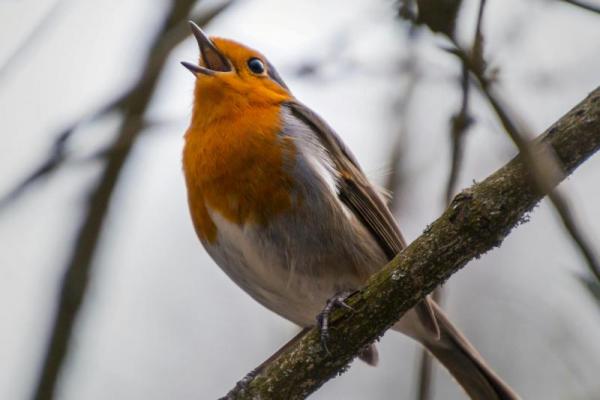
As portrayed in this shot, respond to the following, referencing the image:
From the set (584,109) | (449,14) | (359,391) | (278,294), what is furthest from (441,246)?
(359,391)

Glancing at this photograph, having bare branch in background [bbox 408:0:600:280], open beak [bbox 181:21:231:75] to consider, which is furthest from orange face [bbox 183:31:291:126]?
bare branch in background [bbox 408:0:600:280]

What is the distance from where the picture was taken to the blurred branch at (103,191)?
10.3ft

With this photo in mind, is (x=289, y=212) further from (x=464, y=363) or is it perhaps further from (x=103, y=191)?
(x=464, y=363)

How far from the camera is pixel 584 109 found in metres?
2.66

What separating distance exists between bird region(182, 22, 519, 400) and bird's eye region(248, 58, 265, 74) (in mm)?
250

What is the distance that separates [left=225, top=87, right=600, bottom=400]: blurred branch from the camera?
2699 mm

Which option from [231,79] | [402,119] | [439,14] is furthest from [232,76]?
[439,14]

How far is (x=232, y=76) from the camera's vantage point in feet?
Result: 15.6

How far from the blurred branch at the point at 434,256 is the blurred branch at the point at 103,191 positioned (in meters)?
0.79

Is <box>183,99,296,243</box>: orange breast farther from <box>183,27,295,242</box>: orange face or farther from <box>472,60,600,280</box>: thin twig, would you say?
<box>472,60,600,280</box>: thin twig

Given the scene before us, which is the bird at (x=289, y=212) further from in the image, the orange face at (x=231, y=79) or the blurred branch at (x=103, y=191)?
the blurred branch at (x=103, y=191)

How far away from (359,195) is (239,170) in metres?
0.68

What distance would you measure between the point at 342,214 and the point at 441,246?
1.27m

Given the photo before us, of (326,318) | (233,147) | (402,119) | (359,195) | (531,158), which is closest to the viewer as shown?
(531,158)
